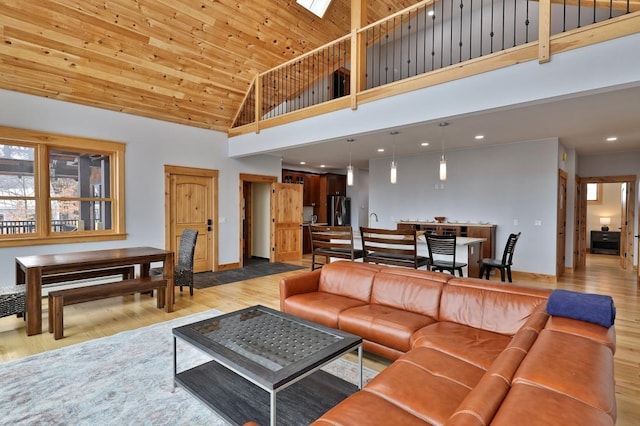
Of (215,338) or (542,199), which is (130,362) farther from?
(542,199)

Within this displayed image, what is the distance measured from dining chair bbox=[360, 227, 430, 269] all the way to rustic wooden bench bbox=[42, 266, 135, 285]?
3.44 metres

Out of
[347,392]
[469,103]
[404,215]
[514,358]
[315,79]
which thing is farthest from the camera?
[404,215]

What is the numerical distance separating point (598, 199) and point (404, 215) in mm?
6714

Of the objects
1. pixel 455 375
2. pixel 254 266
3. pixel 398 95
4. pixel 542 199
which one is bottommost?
pixel 254 266

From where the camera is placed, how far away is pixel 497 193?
22.4ft

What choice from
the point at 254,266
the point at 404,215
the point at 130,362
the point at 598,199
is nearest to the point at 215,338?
the point at 130,362

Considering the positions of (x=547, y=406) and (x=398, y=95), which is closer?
(x=547, y=406)

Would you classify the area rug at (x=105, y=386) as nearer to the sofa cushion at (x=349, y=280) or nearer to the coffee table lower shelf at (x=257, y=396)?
the coffee table lower shelf at (x=257, y=396)

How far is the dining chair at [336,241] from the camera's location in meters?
4.84

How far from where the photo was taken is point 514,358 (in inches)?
54.4

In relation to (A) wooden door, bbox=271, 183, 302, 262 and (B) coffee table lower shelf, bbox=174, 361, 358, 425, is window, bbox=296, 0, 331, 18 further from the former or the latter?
(B) coffee table lower shelf, bbox=174, 361, 358, 425

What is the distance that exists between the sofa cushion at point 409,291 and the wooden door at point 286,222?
519 centimetres

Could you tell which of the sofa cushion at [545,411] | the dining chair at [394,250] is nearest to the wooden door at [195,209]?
the dining chair at [394,250]

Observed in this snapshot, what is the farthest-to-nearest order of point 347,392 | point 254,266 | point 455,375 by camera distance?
point 254,266, point 347,392, point 455,375
